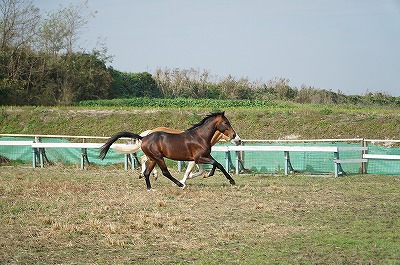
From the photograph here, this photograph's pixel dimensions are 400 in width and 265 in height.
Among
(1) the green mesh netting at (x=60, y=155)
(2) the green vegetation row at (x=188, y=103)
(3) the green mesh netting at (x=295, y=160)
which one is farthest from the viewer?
(2) the green vegetation row at (x=188, y=103)

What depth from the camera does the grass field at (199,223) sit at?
7.80m

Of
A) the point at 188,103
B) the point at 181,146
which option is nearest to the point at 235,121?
the point at 188,103

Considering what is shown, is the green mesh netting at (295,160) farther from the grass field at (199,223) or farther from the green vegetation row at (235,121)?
the green vegetation row at (235,121)

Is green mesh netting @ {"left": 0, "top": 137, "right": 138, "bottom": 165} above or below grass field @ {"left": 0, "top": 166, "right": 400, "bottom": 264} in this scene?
below

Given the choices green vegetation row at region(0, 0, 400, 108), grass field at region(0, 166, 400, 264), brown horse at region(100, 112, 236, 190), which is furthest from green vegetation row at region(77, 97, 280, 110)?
grass field at region(0, 166, 400, 264)

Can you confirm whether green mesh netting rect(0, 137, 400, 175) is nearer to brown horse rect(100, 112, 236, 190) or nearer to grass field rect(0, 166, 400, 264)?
grass field rect(0, 166, 400, 264)

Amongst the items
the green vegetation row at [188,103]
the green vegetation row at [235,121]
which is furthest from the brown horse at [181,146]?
the green vegetation row at [188,103]

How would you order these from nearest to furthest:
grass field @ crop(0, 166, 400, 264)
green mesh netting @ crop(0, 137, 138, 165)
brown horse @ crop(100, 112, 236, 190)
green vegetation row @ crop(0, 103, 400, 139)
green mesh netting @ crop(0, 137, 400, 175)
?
1. grass field @ crop(0, 166, 400, 264)
2. brown horse @ crop(100, 112, 236, 190)
3. green mesh netting @ crop(0, 137, 400, 175)
4. green mesh netting @ crop(0, 137, 138, 165)
5. green vegetation row @ crop(0, 103, 400, 139)

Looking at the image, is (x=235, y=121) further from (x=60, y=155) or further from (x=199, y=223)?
(x=199, y=223)

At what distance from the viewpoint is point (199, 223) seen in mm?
10156

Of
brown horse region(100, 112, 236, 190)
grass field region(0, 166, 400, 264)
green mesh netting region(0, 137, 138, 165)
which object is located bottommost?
green mesh netting region(0, 137, 138, 165)

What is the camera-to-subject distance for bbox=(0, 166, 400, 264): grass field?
780 centimetres

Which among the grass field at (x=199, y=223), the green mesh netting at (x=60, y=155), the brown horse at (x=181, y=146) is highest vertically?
the brown horse at (x=181, y=146)

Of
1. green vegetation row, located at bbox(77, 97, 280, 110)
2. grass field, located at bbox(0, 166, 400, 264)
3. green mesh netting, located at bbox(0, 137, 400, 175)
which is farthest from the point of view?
green vegetation row, located at bbox(77, 97, 280, 110)
